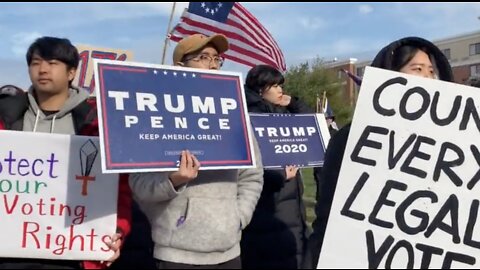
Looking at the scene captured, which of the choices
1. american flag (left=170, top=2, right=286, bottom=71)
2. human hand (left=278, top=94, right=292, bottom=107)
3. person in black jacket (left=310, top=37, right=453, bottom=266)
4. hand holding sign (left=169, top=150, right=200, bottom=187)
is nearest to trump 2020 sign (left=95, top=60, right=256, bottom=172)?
hand holding sign (left=169, top=150, right=200, bottom=187)

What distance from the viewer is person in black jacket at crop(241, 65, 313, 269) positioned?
4160mm

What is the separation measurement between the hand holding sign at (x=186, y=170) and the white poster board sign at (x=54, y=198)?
0.45 metres

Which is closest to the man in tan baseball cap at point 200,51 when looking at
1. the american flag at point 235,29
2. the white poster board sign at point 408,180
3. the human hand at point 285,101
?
the white poster board sign at point 408,180

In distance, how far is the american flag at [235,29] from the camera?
6.98 metres

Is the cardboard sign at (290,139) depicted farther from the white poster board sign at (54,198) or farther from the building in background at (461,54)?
the building in background at (461,54)

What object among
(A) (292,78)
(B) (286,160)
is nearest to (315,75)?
(A) (292,78)

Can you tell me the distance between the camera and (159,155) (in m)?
2.58

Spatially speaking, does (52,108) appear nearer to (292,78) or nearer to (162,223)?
(162,223)

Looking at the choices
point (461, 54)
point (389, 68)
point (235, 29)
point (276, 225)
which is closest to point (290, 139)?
point (276, 225)

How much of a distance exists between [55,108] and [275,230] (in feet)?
6.18

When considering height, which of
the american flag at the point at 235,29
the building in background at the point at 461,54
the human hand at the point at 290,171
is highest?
the building in background at the point at 461,54

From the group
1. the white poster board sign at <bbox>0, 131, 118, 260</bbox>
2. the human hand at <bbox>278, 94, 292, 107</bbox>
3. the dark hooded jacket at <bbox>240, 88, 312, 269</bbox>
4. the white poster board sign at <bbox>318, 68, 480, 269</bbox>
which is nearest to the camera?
the white poster board sign at <bbox>318, 68, 480, 269</bbox>

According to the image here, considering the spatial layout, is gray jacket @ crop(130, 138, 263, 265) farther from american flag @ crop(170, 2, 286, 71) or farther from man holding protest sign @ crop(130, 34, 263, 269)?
american flag @ crop(170, 2, 286, 71)

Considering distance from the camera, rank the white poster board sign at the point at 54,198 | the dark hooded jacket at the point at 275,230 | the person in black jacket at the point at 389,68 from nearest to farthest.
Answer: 1. the person in black jacket at the point at 389,68
2. the white poster board sign at the point at 54,198
3. the dark hooded jacket at the point at 275,230
